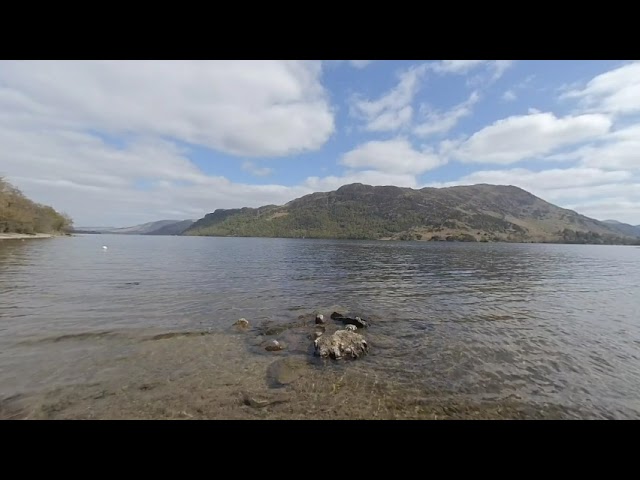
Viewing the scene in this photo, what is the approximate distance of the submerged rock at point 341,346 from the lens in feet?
43.8

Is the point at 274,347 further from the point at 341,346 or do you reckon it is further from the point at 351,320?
the point at 351,320

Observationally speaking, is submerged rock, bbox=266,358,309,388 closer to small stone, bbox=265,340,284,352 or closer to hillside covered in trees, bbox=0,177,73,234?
small stone, bbox=265,340,284,352

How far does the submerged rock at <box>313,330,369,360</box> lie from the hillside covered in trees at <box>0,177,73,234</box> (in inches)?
4803

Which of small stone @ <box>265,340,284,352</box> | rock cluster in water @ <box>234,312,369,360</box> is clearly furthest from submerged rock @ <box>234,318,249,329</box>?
small stone @ <box>265,340,284,352</box>

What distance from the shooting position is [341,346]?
13.7 m

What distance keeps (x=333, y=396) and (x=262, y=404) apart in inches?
92.2

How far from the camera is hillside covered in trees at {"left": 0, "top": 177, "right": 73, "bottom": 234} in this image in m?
95.2
